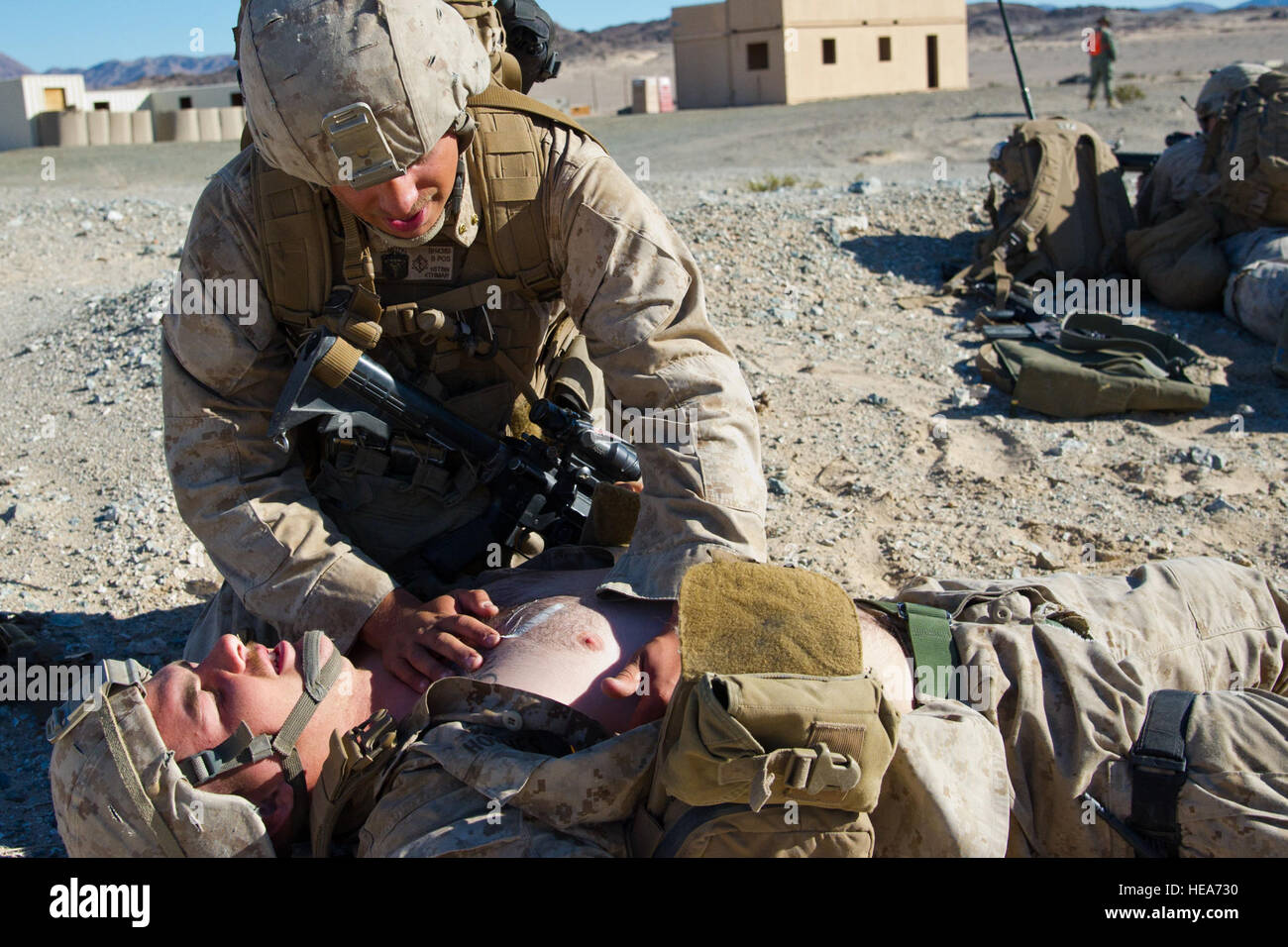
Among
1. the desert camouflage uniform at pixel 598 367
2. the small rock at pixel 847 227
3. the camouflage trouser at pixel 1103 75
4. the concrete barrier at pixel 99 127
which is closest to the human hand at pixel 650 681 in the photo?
the desert camouflage uniform at pixel 598 367

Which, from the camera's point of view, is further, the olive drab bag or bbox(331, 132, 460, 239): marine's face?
the olive drab bag

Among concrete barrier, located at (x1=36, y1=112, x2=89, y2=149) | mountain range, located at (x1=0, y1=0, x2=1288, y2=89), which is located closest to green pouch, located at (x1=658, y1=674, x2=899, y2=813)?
concrete barrier, located at (x1=36, y1=112, x2=89, y2=149)

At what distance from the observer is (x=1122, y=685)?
238 centimetres

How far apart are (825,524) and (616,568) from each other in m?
1.69

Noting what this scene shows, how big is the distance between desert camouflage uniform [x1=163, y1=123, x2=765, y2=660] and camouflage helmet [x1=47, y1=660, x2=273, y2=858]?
0.61m

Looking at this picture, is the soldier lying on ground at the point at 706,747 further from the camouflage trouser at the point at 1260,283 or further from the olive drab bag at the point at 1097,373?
the camouflage trouser at the point at 1260,283

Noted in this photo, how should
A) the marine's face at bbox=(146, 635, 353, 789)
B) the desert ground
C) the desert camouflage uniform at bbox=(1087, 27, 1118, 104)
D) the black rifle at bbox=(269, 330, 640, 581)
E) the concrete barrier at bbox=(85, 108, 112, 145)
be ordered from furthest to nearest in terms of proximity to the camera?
the concrete barrier at bbox=(85, 108, 112, 145)
the desert camouflage uniform at bbox=(1087, 27, 1118, 104)
the desert ground
the black rifle at bbox=(269, 330, 640, 581)
the marine's face at bbox=(146, 635, 353, 789)

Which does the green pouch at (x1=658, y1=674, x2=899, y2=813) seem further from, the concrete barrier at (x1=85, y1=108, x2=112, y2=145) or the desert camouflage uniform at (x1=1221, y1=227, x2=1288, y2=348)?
the concrete barrier at (x1=85, y1=108, x2=112, y2=145)

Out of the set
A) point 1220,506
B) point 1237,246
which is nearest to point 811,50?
point 1237,246

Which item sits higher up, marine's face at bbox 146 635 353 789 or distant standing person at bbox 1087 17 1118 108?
distant standing person at bbox 1087 17 1118 108

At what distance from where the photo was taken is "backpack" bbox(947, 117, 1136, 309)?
6.70m

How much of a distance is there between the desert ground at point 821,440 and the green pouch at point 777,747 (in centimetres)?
168
